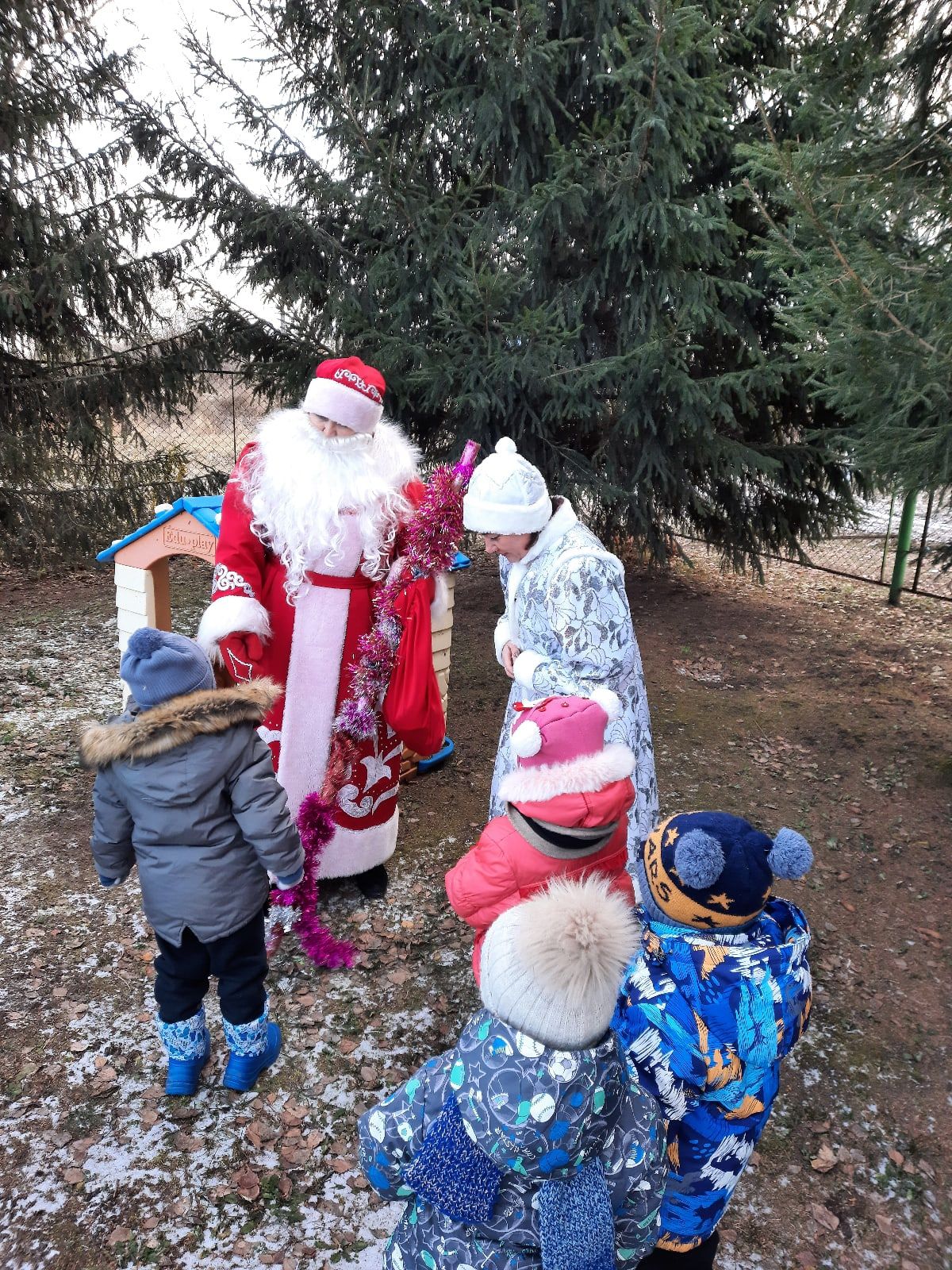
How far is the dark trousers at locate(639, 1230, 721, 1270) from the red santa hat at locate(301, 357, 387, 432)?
258 cm

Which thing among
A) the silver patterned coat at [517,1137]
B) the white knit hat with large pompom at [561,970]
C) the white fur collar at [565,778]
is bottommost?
the silver patterned coat at [517,1137]

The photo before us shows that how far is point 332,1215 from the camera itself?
2.18 m

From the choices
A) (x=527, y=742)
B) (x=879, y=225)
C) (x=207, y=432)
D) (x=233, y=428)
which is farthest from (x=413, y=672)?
(x=207, y=432)

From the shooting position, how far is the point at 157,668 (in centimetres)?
211

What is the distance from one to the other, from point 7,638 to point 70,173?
409 centimetres

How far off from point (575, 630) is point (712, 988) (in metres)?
1.16

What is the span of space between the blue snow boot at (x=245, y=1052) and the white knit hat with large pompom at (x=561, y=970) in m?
1.55

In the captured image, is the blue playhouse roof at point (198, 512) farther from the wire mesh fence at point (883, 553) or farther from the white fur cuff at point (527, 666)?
the wire mesh fence at point (883, 553)

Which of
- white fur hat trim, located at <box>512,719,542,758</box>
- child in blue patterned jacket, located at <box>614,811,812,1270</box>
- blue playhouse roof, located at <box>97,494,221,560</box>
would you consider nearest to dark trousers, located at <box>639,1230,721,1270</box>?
child in blue patterned jacket, located at <box>614,811,812,1270</box>

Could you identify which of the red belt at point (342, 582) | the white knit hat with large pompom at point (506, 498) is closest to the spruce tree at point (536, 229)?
the red belt at point (342, 582)

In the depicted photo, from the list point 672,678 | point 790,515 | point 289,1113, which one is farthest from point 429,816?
point 790,515

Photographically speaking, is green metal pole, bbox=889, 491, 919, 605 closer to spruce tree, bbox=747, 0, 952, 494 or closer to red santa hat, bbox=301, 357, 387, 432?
spruce tree, bbox=747, 0, 952, 494

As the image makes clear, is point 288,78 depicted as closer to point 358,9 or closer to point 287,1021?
point 358,9

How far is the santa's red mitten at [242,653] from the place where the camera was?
301 cm
